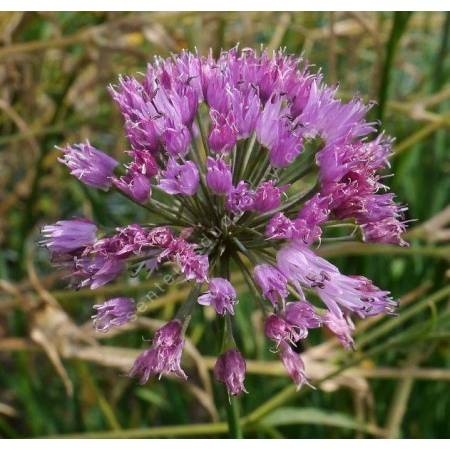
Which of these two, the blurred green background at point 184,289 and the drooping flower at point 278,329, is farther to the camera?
the blurred green background at point 184,289

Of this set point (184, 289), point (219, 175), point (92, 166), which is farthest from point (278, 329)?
point (184, 289)

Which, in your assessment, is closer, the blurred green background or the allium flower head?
the allium flower head

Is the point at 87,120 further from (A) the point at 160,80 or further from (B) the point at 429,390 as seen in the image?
(B) the point at 429,390

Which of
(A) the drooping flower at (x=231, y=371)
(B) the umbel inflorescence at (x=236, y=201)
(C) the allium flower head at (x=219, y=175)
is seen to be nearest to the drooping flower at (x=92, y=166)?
(B) the umbel inflorescence at (x=236, y=201)

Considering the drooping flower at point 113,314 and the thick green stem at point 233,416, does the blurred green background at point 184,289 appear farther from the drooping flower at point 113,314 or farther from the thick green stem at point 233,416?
the drooping flower at point 113,314

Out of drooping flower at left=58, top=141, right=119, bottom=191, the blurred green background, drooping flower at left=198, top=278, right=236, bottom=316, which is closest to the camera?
drooping flower at left=198, top=278, right=236, bottom=316

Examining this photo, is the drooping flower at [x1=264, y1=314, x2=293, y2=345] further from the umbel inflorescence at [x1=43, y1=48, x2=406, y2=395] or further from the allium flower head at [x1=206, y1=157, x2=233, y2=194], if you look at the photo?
the allium flower head at [x1=206, y1=157, x2=233, y2=194]

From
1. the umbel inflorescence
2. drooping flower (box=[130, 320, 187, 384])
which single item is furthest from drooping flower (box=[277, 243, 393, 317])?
drooping flower (box=[130, 320, 187, 384])
